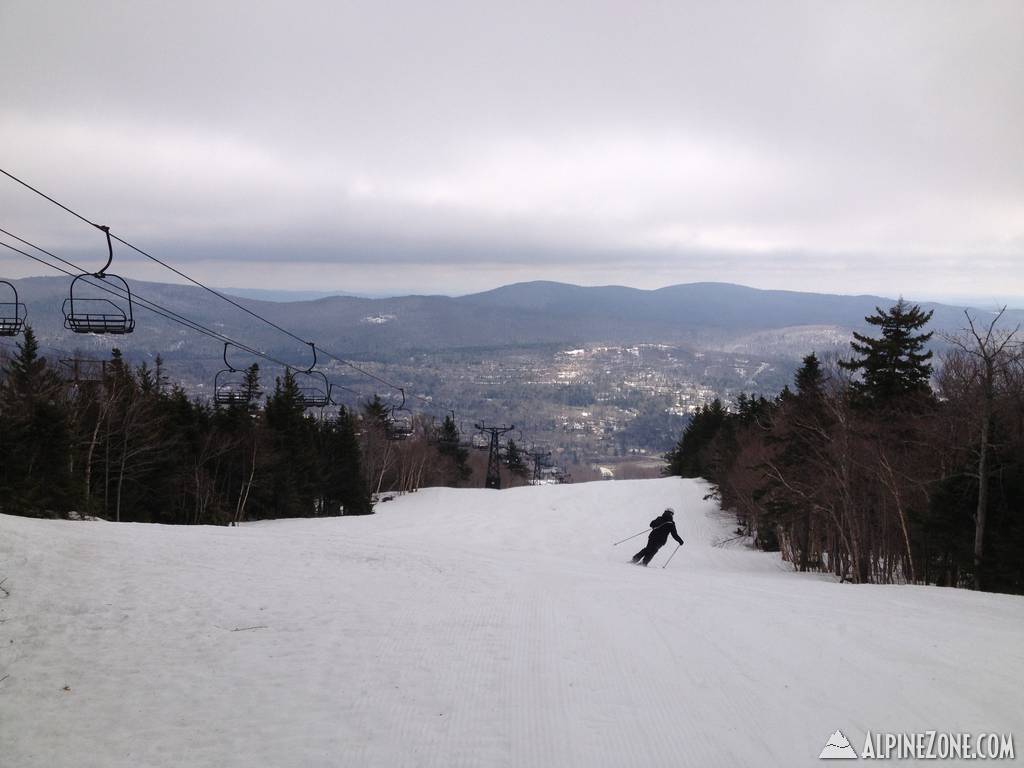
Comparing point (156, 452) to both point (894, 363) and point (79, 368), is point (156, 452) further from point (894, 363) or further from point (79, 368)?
point (894, 363)

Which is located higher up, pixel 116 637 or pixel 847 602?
pixel 116 637

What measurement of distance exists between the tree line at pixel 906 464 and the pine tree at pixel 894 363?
0.15 feet

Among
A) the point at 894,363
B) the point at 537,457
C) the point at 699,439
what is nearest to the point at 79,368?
the point at 894,363

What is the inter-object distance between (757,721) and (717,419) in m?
62.1

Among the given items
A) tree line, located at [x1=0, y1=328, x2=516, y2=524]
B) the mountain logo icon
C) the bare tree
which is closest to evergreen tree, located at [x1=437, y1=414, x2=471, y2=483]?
tree line, located at [x1=0, y1=328, x2=516, y2=524]

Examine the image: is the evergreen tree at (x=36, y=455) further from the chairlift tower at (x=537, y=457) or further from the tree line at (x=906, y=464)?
the chairlift tower at (x=537, y=457)

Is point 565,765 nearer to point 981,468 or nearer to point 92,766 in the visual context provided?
point 92,766

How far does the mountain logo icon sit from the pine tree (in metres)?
24.1

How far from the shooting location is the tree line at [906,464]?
58.6 feet

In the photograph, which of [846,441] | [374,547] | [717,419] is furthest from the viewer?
[717,419]

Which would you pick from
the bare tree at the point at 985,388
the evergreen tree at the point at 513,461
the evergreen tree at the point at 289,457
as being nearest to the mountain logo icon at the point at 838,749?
the bare tree at the point at 985,388

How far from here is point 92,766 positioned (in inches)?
208

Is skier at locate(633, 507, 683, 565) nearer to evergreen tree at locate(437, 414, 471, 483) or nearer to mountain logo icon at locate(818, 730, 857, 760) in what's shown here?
mountain logo icon at locate(818, 730, 857, 760)

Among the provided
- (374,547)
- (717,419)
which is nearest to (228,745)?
(374,547)
